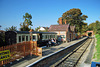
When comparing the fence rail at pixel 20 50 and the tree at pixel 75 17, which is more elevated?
the tree at pixel 75 17

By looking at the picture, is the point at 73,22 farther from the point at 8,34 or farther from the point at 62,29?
the point at 8,34

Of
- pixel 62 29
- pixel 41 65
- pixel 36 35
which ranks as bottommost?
pixel 41 65

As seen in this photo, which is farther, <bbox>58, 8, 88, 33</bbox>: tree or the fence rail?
<bbox>58, 8, 88, 33</bbox>: tree

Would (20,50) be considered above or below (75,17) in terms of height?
below

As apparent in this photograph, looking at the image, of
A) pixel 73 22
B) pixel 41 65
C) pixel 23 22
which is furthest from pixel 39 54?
pixel 73 22

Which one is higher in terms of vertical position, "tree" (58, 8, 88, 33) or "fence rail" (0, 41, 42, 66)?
"tree" (58, 8, 88, 33)

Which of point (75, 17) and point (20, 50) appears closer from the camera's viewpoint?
point (20, 50)

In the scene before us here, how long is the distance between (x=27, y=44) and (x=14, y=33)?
13.3 ft

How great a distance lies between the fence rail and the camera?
7528mm

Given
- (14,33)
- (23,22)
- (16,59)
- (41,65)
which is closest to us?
(41,65)

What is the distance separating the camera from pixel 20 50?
8.77 meters

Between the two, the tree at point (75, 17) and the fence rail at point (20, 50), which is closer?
the fence rail at point (20, 50)

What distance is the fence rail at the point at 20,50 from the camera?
7.53m

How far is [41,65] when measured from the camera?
7.85 m
